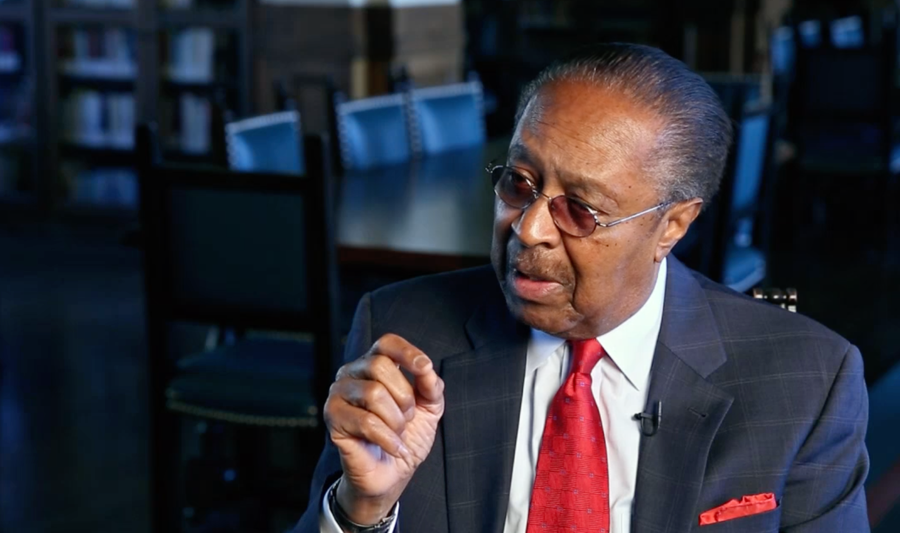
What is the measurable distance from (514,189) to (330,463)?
38 cm

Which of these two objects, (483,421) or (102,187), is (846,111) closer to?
(102,187)

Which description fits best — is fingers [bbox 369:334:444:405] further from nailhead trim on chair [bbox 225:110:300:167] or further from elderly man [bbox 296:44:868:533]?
nailhead trim on chair [bbox 225:110:300:167]

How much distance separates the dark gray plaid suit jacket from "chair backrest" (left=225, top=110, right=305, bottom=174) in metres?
1.86

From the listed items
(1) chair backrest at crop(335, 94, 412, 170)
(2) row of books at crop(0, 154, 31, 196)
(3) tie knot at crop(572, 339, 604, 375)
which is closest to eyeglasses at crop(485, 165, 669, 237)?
(3) tie knot at crop(572, 339, 604, 375)

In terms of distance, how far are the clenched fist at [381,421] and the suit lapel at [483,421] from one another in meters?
0.18

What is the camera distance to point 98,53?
677 cm

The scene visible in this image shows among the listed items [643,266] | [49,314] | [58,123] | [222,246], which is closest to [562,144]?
[643,266]

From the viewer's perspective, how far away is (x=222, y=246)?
2746 millimetres

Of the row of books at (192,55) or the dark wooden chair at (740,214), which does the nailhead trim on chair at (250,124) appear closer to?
the dark wooden chair at (740,214)

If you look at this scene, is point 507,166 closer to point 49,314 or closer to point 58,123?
point 49,314

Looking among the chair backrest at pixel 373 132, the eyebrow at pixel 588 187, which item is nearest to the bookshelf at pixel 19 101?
the chair backrest at pixel 373 132

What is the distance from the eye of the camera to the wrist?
4.27 feet

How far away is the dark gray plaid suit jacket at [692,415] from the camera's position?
4.67 feet

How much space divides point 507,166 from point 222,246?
146cm
